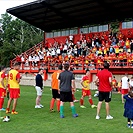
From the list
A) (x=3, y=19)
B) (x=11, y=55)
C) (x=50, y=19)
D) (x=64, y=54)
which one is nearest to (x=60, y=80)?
(x=64, y=54)

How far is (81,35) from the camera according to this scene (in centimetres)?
3244

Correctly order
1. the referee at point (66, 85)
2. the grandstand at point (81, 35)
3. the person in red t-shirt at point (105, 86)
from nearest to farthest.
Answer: the person in red t-shirt at point (105, 86)
the referee at point (66, 85)
the grandstand at point (81, 35)

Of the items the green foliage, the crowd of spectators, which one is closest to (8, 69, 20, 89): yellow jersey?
the crowd of spectators

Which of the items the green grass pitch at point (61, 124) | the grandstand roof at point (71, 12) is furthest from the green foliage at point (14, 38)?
the green grass pitch at point (61, 124)

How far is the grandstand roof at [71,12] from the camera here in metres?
27.0

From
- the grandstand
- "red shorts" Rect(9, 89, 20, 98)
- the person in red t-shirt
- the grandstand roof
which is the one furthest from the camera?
the grandstand roof

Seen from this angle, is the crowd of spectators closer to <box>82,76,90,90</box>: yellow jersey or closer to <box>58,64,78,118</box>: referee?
<box>82,76,90,90</box>: yellow jersey

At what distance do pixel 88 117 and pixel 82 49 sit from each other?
732 inches

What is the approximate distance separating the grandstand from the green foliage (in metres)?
15.6

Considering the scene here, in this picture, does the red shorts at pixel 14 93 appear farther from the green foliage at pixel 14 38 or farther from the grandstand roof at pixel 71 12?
the green foliage at pixel 14 38

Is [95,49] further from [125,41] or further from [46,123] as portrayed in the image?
[46,123]

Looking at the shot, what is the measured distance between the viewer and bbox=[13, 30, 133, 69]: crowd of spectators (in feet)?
77.2

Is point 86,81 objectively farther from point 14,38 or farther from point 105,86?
point 14,38

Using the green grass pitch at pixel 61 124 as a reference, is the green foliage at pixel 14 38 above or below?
above
